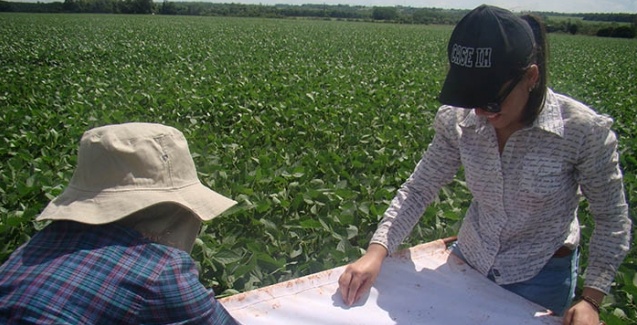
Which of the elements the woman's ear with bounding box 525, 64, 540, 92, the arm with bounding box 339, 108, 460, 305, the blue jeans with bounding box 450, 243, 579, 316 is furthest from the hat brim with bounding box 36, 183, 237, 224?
the blue jeans with bounding box 450, 243, 579, 316

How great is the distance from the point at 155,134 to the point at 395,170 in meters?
3.25

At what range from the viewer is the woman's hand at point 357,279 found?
1441 millimetres

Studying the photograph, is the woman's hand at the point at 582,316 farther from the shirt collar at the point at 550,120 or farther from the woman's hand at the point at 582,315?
the shirt collar at the point at 550,120

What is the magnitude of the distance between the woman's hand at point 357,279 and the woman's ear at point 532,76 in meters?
0.70

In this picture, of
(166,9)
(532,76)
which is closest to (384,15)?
(166,9)

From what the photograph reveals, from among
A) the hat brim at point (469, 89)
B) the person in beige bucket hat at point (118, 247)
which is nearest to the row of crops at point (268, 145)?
the hat brim at point (469, 89)

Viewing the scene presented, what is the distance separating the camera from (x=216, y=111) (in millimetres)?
6402

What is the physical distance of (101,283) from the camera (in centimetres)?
105

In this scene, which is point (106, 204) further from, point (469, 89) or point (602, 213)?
point (602, 213)

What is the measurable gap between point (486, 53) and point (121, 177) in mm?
971

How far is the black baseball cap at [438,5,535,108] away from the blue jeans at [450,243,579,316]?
2.32 feet

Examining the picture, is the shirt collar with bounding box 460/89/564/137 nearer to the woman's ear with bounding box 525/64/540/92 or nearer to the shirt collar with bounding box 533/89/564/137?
the shirt collar with bounding box 533/89/564/137

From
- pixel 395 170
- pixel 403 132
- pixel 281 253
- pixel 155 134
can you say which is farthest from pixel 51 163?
pixel 403 132

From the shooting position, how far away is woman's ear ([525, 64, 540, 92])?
133 centimetres
